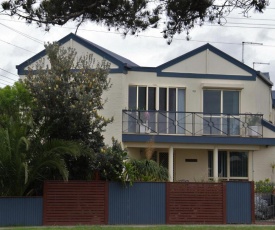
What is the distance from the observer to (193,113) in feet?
105

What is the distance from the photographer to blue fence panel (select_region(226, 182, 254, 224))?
23.6 m

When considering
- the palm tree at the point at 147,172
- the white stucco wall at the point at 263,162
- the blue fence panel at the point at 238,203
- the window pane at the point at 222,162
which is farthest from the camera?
the window pane at the point at 222,162

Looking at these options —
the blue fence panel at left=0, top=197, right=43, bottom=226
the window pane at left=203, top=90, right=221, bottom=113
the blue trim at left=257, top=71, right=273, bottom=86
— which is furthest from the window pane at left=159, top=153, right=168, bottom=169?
the blue fence panel at left=0, top=197, right=43, bottom=226

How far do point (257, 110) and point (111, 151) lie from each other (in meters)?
12.5

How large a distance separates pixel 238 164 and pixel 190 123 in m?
3.73

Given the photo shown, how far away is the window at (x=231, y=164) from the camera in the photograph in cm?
3350

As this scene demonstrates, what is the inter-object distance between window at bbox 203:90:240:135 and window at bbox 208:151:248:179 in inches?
74.2

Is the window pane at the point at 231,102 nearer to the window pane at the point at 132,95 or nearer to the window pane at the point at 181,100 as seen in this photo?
the window pane at the point at 181,100

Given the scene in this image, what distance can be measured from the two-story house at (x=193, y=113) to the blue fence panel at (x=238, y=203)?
771cm

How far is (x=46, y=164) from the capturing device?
22531 mm

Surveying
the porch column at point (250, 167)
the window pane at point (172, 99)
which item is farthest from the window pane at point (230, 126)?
the window pane at point (172, 99)

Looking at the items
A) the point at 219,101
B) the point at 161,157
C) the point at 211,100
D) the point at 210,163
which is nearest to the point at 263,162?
the point at 210,163

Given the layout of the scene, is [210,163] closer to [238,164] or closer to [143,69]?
[238,164]

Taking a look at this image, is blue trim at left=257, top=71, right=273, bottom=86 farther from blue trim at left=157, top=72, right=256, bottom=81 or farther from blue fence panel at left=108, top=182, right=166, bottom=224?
blue fence panel at left=108, top=182, right=166, bottom=224
